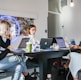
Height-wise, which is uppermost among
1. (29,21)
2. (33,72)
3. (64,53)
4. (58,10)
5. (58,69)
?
(58,10)

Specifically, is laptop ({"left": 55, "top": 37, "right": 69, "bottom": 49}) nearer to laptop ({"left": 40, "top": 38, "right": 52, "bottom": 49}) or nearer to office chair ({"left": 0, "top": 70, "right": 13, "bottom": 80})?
laptop ({"left": 40, "top": 38, "right": 52, "bottom": 49})

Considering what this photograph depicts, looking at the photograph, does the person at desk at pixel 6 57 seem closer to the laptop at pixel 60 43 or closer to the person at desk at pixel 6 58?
the person at desk at pixel 6 58

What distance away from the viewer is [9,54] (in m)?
2.77

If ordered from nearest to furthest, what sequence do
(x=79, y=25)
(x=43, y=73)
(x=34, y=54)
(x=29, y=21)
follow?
(x=34, y=54) → (x=43, y=73) → (x=29, y=21) → (x=79, y=25)

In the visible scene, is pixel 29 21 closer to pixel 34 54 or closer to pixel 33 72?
pixel 33 72

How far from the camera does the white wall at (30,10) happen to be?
222 inches

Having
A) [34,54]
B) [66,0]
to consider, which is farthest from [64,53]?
[66,0]

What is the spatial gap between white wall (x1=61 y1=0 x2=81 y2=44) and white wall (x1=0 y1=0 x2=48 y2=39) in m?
1.66

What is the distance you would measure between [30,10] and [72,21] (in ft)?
8.16

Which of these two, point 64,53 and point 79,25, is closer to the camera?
point 64,53

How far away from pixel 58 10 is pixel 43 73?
5443 mm

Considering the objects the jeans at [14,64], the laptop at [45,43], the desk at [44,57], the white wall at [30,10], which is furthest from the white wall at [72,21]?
the jeans at [14,64]

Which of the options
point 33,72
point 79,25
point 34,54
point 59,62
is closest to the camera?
point 34,54

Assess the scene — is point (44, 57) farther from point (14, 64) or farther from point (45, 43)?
point (14, 64)
